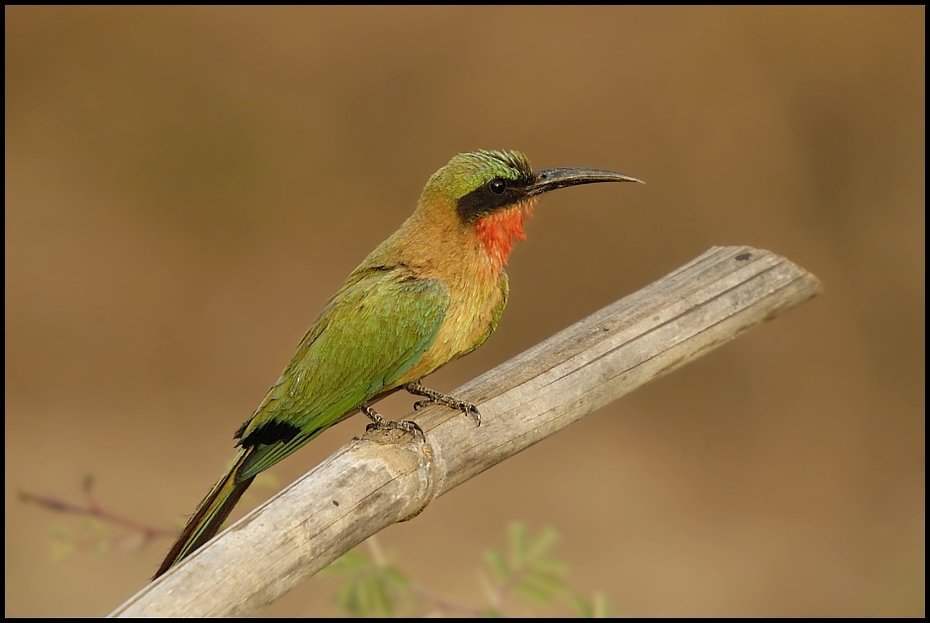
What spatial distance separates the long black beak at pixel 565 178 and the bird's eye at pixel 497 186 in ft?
0.24

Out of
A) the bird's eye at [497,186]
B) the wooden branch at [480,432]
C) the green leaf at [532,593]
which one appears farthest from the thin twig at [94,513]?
the bird's eye at [497,186]

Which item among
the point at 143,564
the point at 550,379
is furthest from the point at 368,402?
the point at 143,564

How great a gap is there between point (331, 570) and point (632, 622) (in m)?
1.64

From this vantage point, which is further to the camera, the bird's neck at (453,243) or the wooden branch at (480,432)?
the bird's neck at (453,243)

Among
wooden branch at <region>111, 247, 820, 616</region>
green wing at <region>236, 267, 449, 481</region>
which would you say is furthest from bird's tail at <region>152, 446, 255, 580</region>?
wooden branch at <region>111, 247, 820, 616</region>

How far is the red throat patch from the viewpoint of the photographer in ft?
9.49

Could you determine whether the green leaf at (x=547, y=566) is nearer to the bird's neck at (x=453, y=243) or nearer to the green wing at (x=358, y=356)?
the green wing at (x=358, y=356)

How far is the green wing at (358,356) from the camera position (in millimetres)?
2672

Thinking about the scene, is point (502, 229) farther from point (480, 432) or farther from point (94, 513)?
point (94, 513)

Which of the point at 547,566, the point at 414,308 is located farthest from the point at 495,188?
the point at 547,566

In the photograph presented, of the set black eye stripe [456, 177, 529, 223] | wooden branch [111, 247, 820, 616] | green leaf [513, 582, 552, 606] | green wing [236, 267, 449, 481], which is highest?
black eye stripe [456, 177, 529, 223]

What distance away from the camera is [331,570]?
2549 millimetres

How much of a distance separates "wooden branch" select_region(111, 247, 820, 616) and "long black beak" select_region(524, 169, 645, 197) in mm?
372

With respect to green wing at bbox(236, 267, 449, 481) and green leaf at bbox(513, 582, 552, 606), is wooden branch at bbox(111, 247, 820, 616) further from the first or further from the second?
green leaf at bbox(513, 582, 552, 606)
